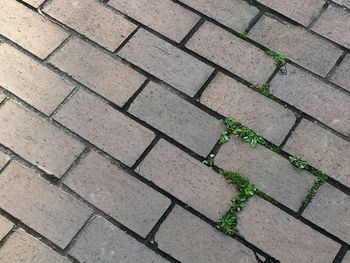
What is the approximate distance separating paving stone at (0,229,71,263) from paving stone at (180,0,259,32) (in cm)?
118

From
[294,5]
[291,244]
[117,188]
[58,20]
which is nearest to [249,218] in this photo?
[291,244]

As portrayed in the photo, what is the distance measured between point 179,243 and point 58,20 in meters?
1.09

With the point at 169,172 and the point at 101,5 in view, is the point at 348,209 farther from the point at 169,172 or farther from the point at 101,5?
the point at 101,5

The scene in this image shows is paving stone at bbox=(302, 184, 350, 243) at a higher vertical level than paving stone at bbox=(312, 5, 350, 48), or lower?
lower

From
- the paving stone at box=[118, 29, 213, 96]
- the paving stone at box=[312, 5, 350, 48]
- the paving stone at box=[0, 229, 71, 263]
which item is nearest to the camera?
the paving stone at box=[0, 229, 71, 263]

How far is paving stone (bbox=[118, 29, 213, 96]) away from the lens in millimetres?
2105

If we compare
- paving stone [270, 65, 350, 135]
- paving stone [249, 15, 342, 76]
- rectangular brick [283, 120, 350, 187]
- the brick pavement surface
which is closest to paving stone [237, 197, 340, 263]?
the brick pavement surface

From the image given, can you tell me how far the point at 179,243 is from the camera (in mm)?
1799

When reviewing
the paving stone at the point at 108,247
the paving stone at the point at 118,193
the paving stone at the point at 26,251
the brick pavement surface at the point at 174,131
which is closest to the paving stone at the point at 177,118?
the brick pavement surface at the point at 174,131

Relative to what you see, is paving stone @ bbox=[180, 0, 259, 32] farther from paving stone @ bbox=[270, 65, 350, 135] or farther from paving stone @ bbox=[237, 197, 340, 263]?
paving stone @ bbox=[237, 197, 340, 263]

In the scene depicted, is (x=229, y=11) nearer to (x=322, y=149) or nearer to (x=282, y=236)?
(x=322, y=149)

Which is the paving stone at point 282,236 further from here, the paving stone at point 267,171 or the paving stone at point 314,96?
the paving stone at point 314,96

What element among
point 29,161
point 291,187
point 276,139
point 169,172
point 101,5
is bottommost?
point 29,161

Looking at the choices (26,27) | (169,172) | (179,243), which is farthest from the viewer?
(26,27)
